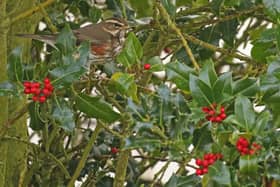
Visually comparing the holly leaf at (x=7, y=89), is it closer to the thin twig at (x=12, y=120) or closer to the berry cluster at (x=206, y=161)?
the thin twig at (x=12, y=120)

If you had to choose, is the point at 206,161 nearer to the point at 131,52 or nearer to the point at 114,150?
the point at 131,52

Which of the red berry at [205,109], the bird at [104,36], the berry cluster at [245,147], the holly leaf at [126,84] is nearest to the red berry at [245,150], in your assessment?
the berry cluster at [245,147]

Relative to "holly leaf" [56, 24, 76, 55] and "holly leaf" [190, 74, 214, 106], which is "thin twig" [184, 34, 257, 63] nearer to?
"holly leaf" [56, 24, 76, 55]

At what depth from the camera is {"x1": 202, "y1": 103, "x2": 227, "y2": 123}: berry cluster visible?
1454mm

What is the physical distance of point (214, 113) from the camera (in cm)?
146

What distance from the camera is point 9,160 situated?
2.31 m

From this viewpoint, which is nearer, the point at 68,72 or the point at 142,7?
the point at 68,72

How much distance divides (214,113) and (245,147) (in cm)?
10

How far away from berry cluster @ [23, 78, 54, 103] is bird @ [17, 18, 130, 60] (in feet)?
2.12

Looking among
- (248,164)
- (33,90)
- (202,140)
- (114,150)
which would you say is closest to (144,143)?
(202,140)

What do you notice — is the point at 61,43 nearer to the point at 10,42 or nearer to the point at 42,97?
the point at 42,97

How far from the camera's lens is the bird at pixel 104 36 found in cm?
252

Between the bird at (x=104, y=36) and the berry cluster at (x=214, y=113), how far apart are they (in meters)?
0.96

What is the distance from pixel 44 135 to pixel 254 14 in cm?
79
